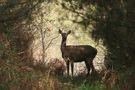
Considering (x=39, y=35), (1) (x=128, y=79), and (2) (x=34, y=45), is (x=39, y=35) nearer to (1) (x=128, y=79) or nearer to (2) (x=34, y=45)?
(2) (x=34, y=45)

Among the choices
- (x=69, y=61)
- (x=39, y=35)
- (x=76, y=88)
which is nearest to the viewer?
(x=76, y=88)

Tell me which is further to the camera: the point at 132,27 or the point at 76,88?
the point at 76,88

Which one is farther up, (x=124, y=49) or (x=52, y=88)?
(x=124, y=49)

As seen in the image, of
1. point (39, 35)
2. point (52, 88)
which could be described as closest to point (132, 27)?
point (52, 88)

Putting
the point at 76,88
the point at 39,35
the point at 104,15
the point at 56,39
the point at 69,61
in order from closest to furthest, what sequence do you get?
the point at 104,15
the point at 76,88
the point at 69,61
the point at 39,35
the point at 56,39

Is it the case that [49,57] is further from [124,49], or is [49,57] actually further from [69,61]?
[124,49]

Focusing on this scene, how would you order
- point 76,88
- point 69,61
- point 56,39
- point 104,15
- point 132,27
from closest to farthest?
point 132,27, point 104,15, point 76,88, point 69,61, point 56,39

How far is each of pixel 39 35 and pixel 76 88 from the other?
28.3ft

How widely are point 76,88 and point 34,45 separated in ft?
29.0

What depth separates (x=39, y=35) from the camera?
20.4 m

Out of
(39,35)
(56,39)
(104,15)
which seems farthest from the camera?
(56,39)

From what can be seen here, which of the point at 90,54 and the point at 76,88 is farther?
the point at 90,54

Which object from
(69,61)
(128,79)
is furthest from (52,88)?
(69,61)

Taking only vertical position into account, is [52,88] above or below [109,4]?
below
